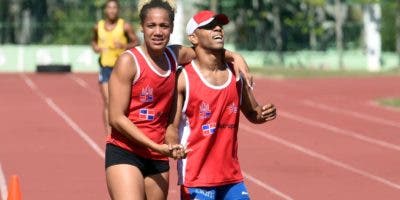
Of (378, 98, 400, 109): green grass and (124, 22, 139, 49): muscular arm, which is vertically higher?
(124, 22, 139, 49): muscular arm

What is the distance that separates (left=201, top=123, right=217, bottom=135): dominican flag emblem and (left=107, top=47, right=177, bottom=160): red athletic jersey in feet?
0.91

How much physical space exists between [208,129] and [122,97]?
0.53 metres

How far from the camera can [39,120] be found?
22375 mm

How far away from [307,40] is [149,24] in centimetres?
4005

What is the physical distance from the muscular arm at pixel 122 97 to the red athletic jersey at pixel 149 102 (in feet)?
0.16

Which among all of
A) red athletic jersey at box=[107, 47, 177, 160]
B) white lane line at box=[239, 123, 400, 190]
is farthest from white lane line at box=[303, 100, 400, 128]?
red athletic jersey at box=[107, 47, 177, 160]

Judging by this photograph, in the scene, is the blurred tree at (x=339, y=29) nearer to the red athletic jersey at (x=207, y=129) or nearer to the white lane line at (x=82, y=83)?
the white lane line at (x=82, y=83)

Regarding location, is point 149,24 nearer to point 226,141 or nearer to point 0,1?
point 226,141

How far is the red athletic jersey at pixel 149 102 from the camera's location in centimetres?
758

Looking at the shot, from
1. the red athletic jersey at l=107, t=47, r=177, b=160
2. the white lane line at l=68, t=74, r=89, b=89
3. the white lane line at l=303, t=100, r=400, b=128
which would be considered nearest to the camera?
the red athletic jersey at l=107, t=47, r=177, b=160

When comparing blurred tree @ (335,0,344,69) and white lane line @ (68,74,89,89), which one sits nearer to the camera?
white lane line @ (68,74,89,89)

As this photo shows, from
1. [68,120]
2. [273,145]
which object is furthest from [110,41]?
[68,120]

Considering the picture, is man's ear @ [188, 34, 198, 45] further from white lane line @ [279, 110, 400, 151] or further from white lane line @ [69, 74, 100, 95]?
white lane line @ [69, 74, 100, 95]

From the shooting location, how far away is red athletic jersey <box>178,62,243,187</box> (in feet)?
24.4
